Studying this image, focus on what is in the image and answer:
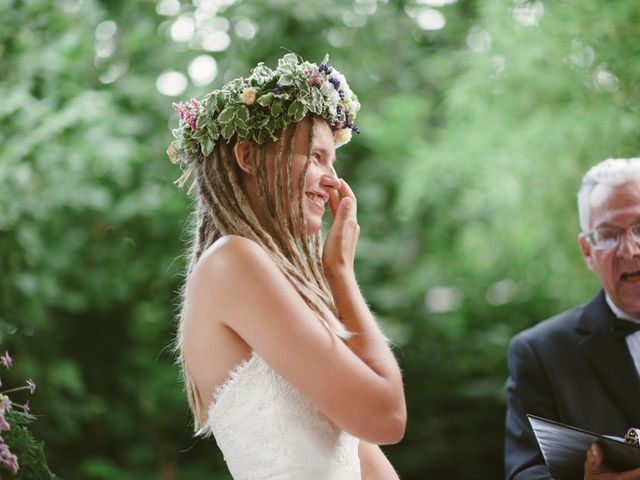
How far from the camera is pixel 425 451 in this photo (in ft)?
19.6

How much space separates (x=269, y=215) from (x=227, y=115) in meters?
0.24

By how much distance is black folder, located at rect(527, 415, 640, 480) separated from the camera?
1920 millimetres

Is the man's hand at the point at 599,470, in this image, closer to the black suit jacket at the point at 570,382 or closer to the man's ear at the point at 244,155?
the black suit jacket at the point at 570,382

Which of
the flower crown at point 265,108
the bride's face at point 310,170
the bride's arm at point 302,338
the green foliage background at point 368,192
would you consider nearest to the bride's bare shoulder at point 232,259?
the bride's arm at point 302,338

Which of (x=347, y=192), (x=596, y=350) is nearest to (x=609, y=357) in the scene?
(x=596, y=350)

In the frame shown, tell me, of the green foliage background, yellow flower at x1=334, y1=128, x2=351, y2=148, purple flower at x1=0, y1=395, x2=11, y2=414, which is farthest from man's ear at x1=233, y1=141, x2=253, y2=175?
the green foliage background

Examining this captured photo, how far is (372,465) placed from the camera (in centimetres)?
189

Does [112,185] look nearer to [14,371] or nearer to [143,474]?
[14,371]

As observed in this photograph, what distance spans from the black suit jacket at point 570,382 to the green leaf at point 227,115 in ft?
4.22

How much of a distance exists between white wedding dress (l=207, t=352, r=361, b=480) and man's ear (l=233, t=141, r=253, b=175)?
1.29ft

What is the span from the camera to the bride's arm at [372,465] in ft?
6.15

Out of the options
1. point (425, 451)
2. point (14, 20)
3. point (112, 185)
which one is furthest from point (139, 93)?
point (425, 451)

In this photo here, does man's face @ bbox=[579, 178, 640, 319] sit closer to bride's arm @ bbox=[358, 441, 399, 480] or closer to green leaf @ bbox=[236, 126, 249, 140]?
bride's arm @ bbox=[358, 441, 399, 480]

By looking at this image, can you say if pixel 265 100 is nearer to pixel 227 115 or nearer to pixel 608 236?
pixel 227 115
